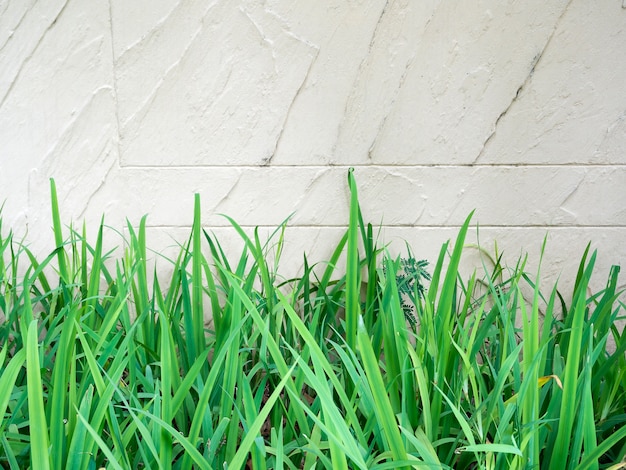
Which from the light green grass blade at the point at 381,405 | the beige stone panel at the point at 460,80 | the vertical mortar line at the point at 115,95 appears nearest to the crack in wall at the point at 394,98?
the beige stone panel at the point at 460,80

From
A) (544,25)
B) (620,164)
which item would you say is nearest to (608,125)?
(620,164)

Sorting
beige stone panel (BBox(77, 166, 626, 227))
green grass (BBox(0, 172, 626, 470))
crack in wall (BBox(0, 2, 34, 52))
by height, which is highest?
crack in wall (BBox(0, 2, 34, 52))

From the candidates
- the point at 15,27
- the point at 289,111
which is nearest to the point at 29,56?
the point at 15,27

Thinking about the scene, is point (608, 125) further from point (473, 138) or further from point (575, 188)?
point (473, 138)

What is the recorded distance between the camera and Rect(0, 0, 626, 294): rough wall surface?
134cm

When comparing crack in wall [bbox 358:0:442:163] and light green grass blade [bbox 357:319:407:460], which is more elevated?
crack in wall [bbox 358:0:442:163]

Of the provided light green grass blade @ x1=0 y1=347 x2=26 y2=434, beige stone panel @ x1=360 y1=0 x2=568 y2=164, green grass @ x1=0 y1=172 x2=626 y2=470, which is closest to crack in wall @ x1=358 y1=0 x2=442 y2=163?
beige stone panel @ x1=360 y1=0 x2=568 y2=164

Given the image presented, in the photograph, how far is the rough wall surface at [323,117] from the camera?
1337 mm

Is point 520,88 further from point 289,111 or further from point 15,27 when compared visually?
point 15,27

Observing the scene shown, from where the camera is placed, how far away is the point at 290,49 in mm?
1354

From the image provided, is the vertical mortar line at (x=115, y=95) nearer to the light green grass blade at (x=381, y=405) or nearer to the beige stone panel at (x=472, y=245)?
the beige stone panel at (x=472, y=245)

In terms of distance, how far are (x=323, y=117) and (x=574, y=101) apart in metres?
0.60

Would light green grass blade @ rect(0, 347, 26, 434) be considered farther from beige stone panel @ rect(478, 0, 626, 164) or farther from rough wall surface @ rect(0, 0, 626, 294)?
beige stone panel @ rect(478, 0, 626, 164)

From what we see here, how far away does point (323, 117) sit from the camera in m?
1.39
